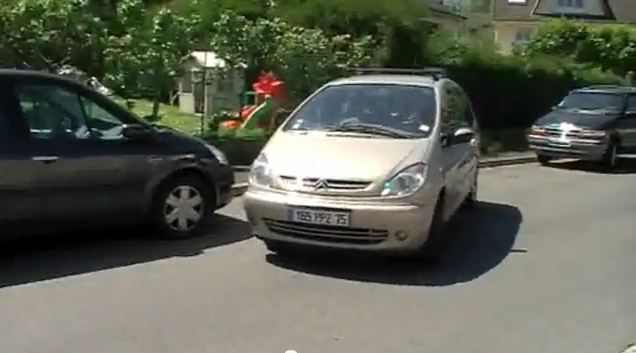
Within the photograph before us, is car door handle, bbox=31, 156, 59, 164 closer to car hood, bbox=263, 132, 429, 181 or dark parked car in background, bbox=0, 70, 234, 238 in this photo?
dark parked car in background, bbox=0, 70, 234, 238

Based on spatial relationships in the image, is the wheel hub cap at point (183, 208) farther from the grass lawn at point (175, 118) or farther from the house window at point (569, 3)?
the house window at point (569, 3)

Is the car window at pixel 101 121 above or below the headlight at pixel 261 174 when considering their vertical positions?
above

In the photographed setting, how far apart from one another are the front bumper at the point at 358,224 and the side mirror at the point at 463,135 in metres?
1.39

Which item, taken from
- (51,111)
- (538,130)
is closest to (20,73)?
(51,111)

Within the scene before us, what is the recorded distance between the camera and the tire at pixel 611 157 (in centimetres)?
1702

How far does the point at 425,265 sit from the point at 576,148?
9.65m

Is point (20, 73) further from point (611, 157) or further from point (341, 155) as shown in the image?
point (611, 157)

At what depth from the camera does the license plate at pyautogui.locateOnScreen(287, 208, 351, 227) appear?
7.48 meters

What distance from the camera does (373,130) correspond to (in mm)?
8414

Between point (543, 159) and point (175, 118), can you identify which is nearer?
point (543, 159)

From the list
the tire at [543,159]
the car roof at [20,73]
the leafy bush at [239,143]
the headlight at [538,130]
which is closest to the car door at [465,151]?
the car roof at [20,73]

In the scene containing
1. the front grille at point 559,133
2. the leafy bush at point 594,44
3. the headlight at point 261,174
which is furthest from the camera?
the leafy bush at point 594,44

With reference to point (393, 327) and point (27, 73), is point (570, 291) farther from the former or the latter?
point (27, 73)

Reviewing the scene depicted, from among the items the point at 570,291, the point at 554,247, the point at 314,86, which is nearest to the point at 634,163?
the point at 314,86
